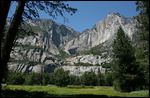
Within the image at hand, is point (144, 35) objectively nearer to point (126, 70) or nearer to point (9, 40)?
point (126, 70)

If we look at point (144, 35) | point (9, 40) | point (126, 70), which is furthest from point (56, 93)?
point (126, 70)

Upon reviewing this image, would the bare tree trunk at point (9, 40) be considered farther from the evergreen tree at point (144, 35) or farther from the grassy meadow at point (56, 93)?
the evergreen tree at point (144, 35)

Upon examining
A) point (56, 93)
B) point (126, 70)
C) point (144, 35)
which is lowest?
point (56, 93)

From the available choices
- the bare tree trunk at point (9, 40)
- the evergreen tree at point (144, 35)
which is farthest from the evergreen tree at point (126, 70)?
the bare tree trunk at point (9, 40)

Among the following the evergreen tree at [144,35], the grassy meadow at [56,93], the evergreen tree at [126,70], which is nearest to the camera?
the grassy meadow at [56,93]

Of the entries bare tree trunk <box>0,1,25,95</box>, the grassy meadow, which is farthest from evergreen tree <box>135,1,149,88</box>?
bare tree trunk <box>0,1,25,95</box>

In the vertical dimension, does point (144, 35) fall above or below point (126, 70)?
above

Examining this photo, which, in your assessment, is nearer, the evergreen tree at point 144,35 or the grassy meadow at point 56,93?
the grassy meadow at point 56,93

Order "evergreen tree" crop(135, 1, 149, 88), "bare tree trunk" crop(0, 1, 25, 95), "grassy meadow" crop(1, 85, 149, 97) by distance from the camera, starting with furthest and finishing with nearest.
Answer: "evergreen tree" crop(135, 1, 149, 88) < "grassy meadow" crop(1, 85, 149, 97) < "bare tree trunk" crop(0, 1, 25, 95)

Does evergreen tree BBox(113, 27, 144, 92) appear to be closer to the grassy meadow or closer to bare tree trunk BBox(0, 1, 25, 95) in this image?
the grassy meadow

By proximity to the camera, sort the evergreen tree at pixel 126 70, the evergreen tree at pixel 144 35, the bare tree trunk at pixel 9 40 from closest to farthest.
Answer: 1. the bare tree trunk at pixel 9 40
2. the evergreen tree at pixel 144 35
3. the evergreen tree at pixel 126 70

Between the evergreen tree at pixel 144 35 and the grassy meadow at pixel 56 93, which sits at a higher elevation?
the evergreen tree at pixel 144 35

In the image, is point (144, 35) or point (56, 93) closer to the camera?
point (56, 93)

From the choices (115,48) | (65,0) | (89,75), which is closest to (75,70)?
(89,75)
